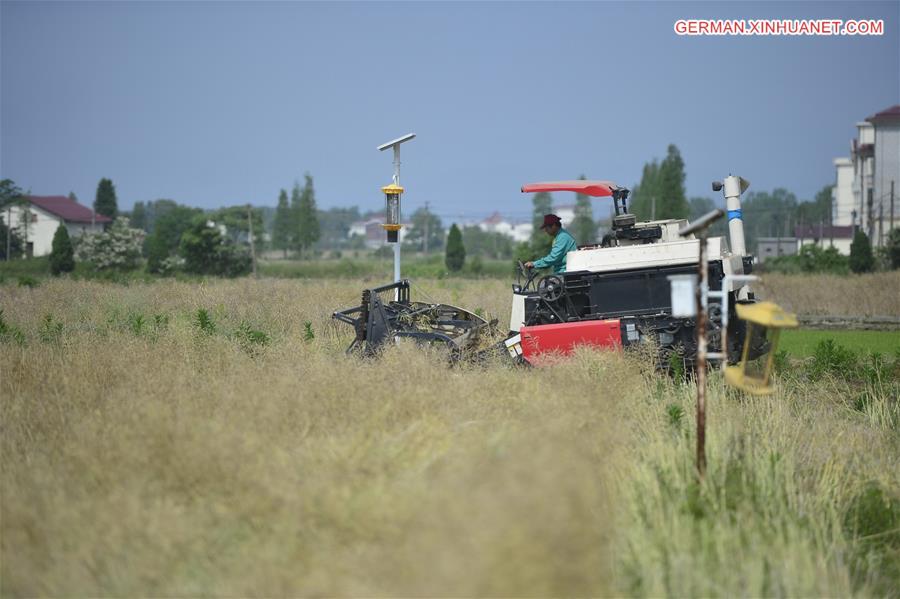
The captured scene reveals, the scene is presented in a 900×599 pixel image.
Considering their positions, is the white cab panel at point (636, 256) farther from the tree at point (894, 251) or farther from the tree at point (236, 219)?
the tree at point (236, 219)

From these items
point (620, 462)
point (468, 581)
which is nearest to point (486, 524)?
point (468, 581)

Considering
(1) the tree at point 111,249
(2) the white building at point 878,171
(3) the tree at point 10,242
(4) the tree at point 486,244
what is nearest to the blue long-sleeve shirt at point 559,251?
(2) the white building at point 878,171

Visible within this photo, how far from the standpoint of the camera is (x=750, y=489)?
6785 millimetres

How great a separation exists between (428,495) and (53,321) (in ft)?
37.0

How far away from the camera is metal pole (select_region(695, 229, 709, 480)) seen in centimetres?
650

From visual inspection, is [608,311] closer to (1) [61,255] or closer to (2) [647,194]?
(1) [61,255]

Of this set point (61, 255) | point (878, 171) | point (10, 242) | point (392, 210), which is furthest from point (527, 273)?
point (10, 242)

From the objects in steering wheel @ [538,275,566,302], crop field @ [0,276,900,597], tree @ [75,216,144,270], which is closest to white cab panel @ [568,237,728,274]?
steering wheel @ [538,275,566,302]

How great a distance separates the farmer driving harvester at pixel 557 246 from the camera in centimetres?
1211

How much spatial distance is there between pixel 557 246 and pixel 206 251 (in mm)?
44187

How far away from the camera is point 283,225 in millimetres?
96625

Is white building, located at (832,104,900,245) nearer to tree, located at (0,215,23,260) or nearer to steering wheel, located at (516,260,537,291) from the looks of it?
steering wheel, located at (516,260,537,291)

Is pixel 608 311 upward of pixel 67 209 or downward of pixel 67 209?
downward

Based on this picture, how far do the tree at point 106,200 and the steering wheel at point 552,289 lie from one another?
81601 millimetres
